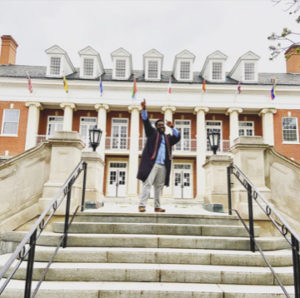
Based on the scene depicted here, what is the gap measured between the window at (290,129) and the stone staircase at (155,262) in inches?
727

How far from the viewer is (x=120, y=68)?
2181 cm

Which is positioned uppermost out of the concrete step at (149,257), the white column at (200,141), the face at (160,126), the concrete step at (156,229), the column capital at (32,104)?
the column capital at (32,104)

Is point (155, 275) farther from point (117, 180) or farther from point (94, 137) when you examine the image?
point (117, 180)

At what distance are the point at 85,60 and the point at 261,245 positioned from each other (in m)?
20.8

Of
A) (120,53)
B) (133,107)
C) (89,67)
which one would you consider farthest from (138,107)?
(89,67)

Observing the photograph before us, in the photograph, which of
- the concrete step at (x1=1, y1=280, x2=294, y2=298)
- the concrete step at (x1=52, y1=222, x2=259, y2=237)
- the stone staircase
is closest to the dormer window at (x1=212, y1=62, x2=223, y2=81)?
the stone staircase

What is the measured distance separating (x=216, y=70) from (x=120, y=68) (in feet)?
25.4

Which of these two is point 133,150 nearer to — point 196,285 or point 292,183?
point 292,183

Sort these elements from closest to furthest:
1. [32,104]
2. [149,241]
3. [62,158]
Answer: [149,241]
[62,158]
[32,104]

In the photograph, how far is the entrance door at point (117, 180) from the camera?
2095 cm

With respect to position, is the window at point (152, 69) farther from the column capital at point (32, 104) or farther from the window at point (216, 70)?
the column capital at point (32, 104)

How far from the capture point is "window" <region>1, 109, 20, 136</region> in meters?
20.0

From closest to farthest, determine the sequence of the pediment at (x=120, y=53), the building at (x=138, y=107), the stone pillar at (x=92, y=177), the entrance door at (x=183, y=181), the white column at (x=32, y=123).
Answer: the stone pillar at (x=92, y=177), the white column at (x=32, y=123), the building at (x=138, y=107), the entrance door at (x=183, y=181), the pediment at (x=120, y=53)

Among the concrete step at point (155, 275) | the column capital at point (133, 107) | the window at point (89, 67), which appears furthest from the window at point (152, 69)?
the concrete step at point (155, 275)
